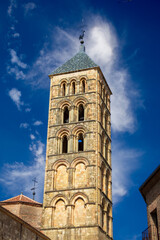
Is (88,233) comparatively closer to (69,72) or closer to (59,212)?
(59,212)

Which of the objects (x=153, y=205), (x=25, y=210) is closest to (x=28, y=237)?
(x=25, y=210)

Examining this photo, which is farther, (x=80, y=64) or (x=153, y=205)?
(x=80, y=64)

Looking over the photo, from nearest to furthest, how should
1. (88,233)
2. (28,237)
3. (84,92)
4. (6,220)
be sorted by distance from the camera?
(6,220), (28,237), (88,233), (84,92)

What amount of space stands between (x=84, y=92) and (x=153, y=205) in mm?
19491

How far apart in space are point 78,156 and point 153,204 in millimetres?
15325

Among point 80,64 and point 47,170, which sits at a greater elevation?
point 80,64

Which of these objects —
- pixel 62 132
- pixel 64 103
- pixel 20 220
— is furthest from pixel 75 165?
pixel 20 220

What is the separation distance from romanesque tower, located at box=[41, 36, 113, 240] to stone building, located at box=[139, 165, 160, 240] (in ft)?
38.4

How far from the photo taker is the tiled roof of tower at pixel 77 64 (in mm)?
35969

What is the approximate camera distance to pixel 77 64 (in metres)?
36.8

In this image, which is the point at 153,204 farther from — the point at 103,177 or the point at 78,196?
the point at 103,177

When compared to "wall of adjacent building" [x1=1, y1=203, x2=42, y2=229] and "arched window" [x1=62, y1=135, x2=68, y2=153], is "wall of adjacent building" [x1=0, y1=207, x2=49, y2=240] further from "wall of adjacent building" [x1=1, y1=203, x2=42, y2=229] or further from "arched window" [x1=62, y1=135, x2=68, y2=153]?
"arched window" [x1=62, y1=135, x2=68, y2=153]

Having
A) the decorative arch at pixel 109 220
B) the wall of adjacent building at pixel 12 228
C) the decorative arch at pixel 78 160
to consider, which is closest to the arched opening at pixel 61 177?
the decorative arch at pixel 78 160

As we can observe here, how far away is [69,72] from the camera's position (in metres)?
36.0
